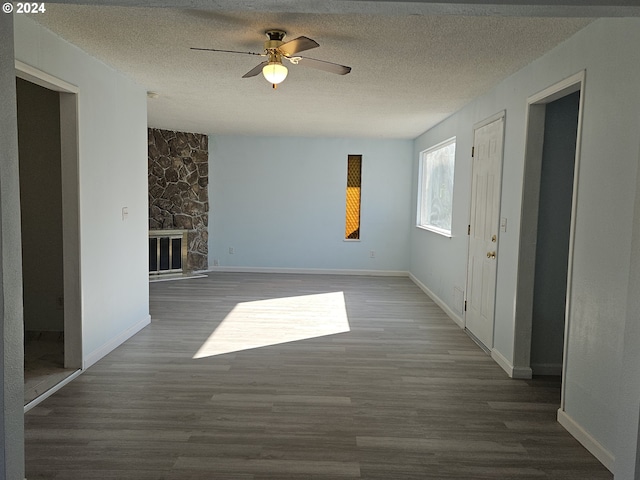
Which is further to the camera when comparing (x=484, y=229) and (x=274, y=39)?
(x=484, y=229)

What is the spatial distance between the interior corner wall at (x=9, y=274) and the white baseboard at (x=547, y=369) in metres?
3.48

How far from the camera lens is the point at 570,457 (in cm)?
261

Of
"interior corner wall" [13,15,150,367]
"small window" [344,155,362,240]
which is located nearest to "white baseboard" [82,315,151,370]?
"interior corner wall" [13,15,150,367]

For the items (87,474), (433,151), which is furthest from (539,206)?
(433,151)

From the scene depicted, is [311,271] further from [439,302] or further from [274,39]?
[274,39]

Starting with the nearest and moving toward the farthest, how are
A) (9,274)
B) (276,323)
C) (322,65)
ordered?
(9,274)
(322,65)
(276,323)

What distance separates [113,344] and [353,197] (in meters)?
5.31

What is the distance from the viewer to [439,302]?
6.33m

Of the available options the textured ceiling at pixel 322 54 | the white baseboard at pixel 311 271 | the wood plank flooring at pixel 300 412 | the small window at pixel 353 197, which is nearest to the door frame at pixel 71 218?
the wood plank flooring at pixel 300 412

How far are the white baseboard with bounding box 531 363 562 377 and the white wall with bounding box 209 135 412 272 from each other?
485 cm

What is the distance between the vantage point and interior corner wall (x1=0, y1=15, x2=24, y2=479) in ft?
6.11

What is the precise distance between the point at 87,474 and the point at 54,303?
2.77 meters

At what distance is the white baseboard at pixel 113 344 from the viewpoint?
382cm

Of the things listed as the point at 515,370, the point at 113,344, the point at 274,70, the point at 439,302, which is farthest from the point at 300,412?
the point at 439,302
